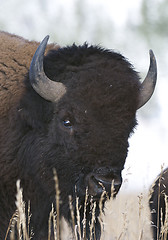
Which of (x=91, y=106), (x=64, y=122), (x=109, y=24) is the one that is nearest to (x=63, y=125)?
(x=64, y=122)

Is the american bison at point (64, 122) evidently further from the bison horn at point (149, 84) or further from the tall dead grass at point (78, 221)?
the tall dead grass at point (78, 221)

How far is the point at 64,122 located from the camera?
4156 mm

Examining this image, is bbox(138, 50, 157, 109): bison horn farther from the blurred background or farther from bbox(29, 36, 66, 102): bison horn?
the blurred background

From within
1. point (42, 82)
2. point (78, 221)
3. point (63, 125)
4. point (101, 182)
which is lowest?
point (78, 221)

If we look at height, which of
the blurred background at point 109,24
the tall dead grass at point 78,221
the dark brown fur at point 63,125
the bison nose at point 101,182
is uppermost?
the blurred background at point 109,24

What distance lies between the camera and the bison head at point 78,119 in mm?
3857

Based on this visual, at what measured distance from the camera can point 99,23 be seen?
29.9 meters

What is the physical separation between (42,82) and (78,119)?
50 cm

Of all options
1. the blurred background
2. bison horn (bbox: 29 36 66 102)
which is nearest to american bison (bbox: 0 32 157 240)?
bison horn (bbox: 29 36 66 102)

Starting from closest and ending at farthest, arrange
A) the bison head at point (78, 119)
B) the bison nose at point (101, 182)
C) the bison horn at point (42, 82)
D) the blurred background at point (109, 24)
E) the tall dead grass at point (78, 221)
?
1. the tall dead grass at point (78, 221)
2. the bison nose at point (101, 182)
3. the bison head at point (78, 119)
4. the bison horn at point (42, 82)
5. the blurred background at point (109, 24)

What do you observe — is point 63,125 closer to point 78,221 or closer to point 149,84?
point 149,84

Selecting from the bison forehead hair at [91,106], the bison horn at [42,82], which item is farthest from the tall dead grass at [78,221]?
the bison horn at [42,82]

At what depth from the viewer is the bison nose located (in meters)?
3.71

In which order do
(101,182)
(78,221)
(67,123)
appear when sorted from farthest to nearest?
1. (67,123)
2. (101,182)
3. (78,221)
